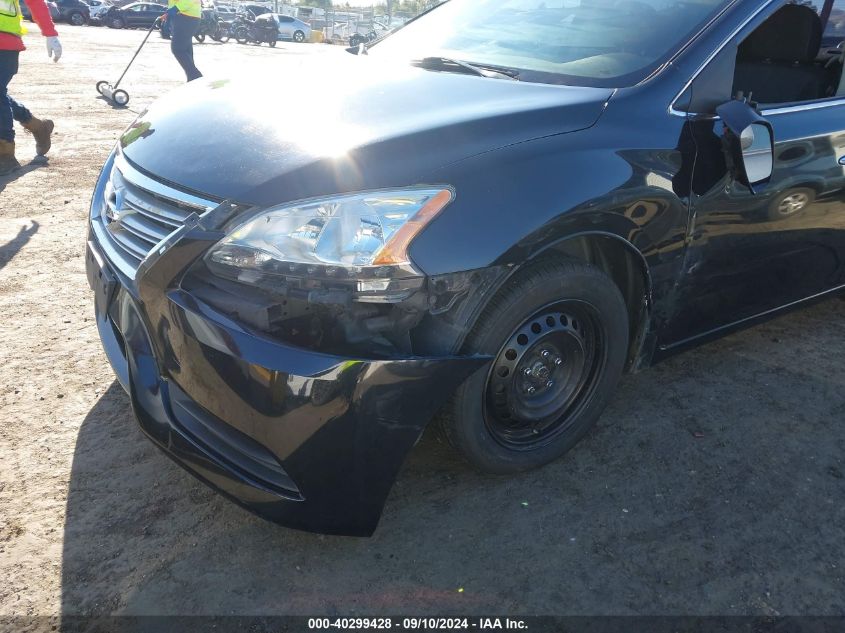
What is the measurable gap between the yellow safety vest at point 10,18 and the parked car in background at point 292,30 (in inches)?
1341

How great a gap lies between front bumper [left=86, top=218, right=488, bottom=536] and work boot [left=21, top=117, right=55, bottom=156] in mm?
5261

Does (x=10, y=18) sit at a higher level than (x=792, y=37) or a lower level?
lower

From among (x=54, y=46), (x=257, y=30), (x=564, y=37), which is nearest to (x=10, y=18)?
(x=54, y=46)

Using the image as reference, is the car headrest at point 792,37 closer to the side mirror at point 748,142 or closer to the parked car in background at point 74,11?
the side mirror at point 748,142

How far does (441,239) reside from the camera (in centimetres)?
181

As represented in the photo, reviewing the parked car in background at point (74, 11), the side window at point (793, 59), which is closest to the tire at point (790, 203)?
the side window at point (793, 59)

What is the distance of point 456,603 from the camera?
1937mm

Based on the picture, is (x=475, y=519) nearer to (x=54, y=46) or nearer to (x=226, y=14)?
(x=54, y=46)

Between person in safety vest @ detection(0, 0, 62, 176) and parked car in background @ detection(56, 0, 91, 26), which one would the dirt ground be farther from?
parked car in background @ detection(56, 0, 91, 26)

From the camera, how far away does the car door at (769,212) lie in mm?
2428

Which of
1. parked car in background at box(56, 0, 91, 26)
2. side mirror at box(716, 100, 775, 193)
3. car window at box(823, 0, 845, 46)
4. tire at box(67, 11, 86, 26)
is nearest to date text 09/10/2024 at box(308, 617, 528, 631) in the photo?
side mirror at box(716, 100, 775, 193)

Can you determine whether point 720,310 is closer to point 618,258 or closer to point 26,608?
point 618,258

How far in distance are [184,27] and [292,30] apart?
30919 millimetres

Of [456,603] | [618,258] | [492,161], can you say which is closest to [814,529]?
[618,258]
